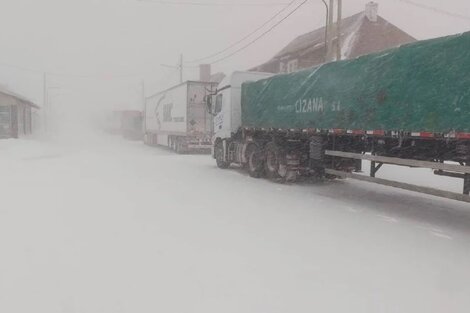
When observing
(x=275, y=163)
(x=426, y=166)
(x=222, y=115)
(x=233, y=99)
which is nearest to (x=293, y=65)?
(x=222, y=115)

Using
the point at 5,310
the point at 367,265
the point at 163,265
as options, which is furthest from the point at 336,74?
the point at 5,310

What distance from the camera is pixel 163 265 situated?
17.8 feet

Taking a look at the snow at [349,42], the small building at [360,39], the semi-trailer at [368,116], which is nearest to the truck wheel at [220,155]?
the semi-trailer at [368,116]

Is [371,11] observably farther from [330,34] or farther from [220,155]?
[220,155]

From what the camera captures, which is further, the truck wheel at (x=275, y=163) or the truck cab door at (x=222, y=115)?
the truck cab door at (x=222, y=115)

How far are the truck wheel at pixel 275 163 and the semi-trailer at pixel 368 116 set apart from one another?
3 cm

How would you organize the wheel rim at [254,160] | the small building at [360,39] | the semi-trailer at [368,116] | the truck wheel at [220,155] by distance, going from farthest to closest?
the small building at [360,39], the truck wheel at [220,155], the wheel rim at [254,160], the semi-trailer at [368,116]

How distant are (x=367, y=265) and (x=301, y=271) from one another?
929 mm

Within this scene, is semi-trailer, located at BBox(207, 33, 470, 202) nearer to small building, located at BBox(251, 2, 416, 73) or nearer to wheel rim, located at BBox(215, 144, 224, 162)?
wheel rim, located at BBox(215, 144, 224, 162)

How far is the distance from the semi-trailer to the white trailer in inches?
341

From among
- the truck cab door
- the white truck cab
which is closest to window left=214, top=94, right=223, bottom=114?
the truck cab door

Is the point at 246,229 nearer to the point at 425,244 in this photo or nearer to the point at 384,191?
the point at 425,244

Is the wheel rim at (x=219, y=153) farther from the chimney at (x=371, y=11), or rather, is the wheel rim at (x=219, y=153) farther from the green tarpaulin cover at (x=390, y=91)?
the chimney at (x=371, y=11)

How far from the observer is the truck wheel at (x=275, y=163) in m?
13.0
